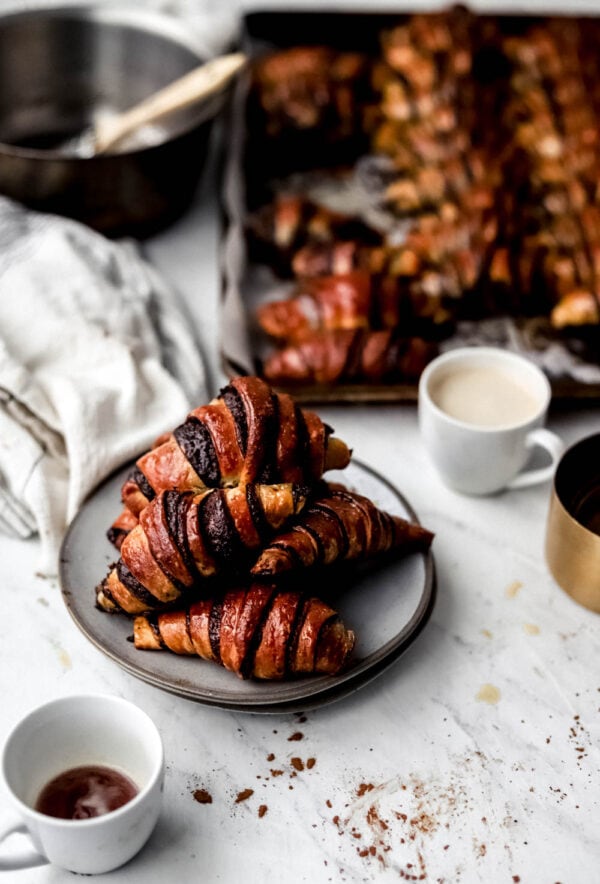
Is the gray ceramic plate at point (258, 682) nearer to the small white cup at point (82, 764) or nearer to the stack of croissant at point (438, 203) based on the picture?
the small white cup at point (82, 764)

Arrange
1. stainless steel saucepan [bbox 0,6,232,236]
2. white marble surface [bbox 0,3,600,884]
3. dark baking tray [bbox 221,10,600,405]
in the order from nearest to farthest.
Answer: white marble surface [bbox 0,3,600,884] → dark baking tray [bbox 221,10,600,405] → stainless steel saucepan [bbox 0,6,232,236]

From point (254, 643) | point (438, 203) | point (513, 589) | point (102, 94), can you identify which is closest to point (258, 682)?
point (254, 643)

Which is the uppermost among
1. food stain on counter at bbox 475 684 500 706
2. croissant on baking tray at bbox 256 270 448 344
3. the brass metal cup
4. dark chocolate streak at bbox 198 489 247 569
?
dark chocolate streak at bbox 198 489 247 569

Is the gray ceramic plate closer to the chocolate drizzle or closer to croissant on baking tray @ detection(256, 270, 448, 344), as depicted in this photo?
the chocolate drizzle

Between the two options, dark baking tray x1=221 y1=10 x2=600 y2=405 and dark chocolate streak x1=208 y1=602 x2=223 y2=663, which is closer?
dark chocolate streak x1=208 y1=602 x2=223 y2=663

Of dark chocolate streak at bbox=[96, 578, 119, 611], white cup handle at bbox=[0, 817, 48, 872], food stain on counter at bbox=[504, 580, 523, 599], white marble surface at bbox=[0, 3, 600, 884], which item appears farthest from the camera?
food stain on counter at bbox=[504, 580, 523, 599]

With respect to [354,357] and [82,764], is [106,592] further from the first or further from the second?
[354,357]

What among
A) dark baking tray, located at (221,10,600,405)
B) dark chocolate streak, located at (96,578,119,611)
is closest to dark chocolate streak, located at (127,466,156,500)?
dark chocolate streak, located at (96,578,119,611)

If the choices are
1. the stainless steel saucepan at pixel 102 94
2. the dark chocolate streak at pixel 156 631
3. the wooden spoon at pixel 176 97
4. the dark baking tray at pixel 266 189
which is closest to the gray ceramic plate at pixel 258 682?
the dark chocolate streak at pixel 156 631
